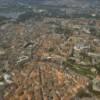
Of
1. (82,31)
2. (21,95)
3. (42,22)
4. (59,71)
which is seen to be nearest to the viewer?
(21,95)

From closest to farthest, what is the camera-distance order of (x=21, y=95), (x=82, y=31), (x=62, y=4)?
(x=21, y=95) < (x=82, y=31) < (x=62, y=4)

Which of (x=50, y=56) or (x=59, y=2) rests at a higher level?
(x=50, y=56)

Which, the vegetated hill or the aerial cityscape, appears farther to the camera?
the vegetated hill

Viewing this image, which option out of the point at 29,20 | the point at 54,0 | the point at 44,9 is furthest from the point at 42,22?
the point at 54,0

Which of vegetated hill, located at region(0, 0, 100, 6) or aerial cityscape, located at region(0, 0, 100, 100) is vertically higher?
aerial cityscape, located at region(0, 0, 100, 100)

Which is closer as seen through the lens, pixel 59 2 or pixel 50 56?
pixel 50 56

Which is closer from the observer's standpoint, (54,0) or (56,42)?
(56,42)

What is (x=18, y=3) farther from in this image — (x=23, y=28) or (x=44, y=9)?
(x=23, y=28)
